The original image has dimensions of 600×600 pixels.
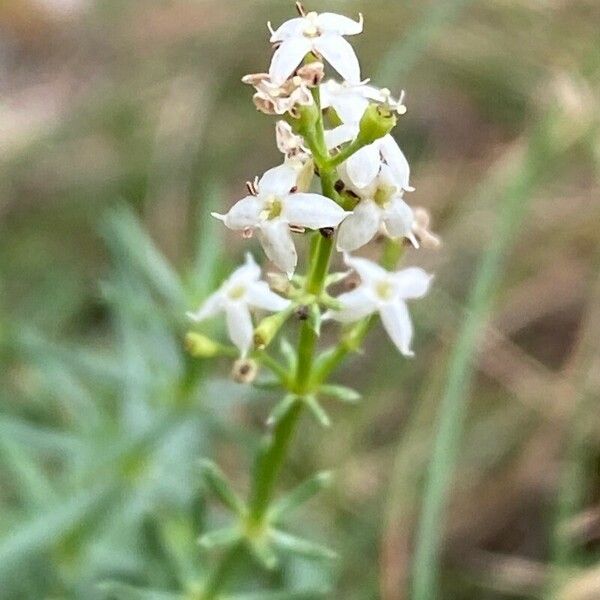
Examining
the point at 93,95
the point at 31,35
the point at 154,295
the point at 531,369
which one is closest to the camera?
the point at 531,369

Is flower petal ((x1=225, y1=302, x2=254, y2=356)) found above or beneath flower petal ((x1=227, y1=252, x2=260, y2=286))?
beneath

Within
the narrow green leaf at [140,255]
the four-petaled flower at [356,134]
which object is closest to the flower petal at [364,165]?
the four-petaled flower at [356,134]

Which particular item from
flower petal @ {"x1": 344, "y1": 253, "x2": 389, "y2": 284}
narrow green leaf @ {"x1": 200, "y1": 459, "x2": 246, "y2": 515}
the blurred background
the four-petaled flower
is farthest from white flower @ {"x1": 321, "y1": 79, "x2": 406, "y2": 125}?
the blurred background

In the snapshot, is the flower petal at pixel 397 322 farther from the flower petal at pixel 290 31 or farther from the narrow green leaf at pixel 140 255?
the narrow green leaf at pixel 140 255

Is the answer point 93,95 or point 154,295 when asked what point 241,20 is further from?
point 154,295

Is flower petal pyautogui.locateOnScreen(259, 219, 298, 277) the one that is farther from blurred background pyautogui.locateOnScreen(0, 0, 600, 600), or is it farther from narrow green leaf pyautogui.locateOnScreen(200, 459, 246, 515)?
blurred background pyautogui.locateOnScreen(0, 0, 600, 600)

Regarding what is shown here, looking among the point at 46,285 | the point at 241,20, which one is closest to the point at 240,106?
the point at 241,20
